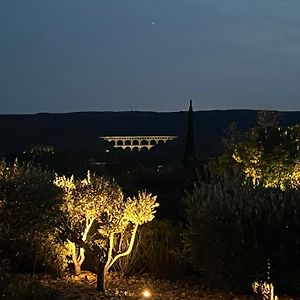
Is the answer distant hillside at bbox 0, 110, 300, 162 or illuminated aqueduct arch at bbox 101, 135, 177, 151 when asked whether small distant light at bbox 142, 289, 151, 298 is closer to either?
distant hillside at bbox 0, 110, 300, 162

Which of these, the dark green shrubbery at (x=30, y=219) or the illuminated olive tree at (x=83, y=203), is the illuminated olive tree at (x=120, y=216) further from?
the dark green shrubbery at (x=30, y=219)

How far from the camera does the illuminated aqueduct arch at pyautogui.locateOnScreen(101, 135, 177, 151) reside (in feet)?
183

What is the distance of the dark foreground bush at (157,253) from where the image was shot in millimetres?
11414

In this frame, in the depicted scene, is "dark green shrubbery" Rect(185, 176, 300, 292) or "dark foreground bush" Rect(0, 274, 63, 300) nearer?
"dark foreground bush" Rect(0, 274, 63, 300)

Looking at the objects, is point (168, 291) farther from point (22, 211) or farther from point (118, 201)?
point (22, 211)

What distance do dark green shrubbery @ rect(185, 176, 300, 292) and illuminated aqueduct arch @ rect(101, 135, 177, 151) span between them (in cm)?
4566

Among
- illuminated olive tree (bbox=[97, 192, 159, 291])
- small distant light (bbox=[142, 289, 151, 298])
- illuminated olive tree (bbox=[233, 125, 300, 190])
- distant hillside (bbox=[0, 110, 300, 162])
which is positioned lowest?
small distant light (bbox=[142, 289, 151, 298])

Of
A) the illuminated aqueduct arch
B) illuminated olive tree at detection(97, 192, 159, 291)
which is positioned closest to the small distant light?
illuminated olive tree at detection(97, 192, 159, 291)

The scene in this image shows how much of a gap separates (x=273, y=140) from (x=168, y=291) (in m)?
5.33

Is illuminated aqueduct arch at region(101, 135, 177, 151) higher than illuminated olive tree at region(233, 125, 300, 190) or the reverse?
higher

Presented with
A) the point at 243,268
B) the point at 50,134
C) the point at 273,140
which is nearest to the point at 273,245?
the point at 243,268

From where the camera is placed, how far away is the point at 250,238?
9180mm

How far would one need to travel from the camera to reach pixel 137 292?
1014 centimetres

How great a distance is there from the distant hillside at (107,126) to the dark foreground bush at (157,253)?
4046 centimetres
